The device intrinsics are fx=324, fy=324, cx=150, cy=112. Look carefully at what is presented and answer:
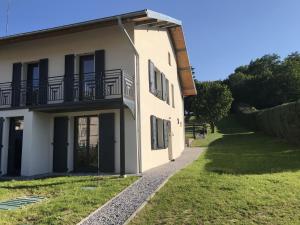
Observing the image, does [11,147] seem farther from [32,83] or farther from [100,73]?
[100,73]

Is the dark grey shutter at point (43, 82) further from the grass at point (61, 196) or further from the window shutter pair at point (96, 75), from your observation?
the grass at point (61, 196)

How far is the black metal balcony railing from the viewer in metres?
13.0

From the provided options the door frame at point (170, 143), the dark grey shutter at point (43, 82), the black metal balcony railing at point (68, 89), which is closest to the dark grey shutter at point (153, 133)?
the black metal balcony railing at point (68, 89)

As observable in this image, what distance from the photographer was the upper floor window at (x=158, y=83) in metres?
15.3

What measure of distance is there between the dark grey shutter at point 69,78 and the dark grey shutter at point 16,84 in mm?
2623

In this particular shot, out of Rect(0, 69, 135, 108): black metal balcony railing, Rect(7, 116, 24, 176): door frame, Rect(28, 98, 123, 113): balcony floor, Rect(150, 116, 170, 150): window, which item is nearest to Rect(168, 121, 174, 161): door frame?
Rect(150, 116, 170, 150): window

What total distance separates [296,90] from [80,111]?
156 feet

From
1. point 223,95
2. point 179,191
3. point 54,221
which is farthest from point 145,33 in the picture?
point 223,95

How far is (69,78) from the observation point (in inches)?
543

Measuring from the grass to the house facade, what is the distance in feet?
6.81

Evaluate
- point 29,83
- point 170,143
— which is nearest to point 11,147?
point 29,83

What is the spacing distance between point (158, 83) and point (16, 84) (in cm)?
706

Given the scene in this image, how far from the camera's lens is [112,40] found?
1355 cm

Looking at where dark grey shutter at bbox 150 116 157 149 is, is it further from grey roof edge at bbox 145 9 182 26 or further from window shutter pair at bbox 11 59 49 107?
window shutter pair at bbox 11 59 49 107
